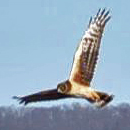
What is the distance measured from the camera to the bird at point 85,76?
64.0 feet

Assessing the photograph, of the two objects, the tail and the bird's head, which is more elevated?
the bird's head

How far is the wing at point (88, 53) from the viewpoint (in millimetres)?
19984

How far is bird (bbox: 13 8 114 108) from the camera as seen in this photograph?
19516 mm

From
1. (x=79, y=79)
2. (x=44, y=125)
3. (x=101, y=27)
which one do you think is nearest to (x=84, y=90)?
(x=79, y=79)

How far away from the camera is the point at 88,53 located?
20.4 metres

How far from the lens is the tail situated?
62.7 feet

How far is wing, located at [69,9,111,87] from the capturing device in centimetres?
1998

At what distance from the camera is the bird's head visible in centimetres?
1953

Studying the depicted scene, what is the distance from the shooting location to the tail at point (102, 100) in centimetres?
1912

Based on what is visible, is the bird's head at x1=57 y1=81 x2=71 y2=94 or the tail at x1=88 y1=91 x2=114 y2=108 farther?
the bird's head at x1=57 y1=81 x2=71 y2=94

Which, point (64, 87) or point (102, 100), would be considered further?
point (64, 87)

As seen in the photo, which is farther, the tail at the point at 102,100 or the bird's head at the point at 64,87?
the bird's head at the point at 64,87

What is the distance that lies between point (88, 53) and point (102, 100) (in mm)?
1730

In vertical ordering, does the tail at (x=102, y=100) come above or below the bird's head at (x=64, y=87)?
below
